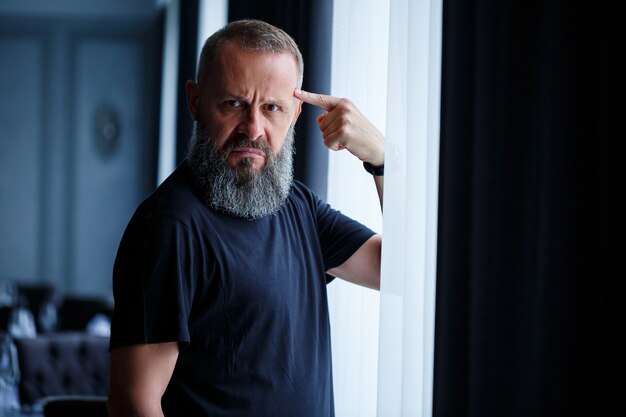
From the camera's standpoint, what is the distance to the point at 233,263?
1512 millimetres

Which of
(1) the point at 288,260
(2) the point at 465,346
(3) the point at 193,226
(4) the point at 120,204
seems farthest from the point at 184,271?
(4) the point at 120,204

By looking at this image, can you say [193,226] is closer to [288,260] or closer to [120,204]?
[288,260]

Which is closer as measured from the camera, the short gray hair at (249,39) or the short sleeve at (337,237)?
the short gray hair at (249,39)

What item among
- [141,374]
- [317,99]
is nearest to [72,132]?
[317,99]

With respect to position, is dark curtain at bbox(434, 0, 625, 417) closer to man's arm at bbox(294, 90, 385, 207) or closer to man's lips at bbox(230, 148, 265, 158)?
man's arm at bbox(294, 90, 385, 207)

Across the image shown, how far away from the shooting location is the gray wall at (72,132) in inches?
360

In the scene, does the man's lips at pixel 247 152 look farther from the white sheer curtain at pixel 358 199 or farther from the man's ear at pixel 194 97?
the white sheer curtain at pixel 358 199

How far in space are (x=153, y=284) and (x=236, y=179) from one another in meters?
0.33

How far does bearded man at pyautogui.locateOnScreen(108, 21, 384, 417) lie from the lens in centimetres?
142

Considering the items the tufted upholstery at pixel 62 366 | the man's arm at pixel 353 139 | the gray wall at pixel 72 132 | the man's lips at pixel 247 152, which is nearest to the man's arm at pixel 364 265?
the man's arm at pixel 353 139

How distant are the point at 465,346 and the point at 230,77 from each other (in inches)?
31.9

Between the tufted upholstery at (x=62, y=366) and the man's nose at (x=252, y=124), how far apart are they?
9.03 feet

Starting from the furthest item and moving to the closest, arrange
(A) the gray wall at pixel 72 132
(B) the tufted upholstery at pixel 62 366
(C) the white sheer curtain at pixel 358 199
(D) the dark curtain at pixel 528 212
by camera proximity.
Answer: (A) the gray wall at pixel 72 132 → (B) the tufted upholstery at pixel 62 366 → (C) the white sheer curtain at pixel 358 199 → (D) the dark curtain at pixel 528 212

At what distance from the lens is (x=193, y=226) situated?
149 centimetres
